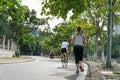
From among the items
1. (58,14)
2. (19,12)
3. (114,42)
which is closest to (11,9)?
(19,12)

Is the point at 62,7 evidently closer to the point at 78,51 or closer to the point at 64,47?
the point at 78,51

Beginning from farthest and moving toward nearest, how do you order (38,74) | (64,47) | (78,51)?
(64,47) < (38,74) < (78,51)

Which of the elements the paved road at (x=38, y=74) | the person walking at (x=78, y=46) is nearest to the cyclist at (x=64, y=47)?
the paved road at (x=38, y=74)

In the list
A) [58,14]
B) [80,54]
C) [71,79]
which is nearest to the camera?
[71,79]

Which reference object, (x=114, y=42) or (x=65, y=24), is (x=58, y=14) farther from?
(x=114, y=42)

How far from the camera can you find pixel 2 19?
58750mm

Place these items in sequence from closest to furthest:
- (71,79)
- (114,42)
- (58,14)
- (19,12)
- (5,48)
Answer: (71,79), (58,14), (5,48), (19,12), (114,42)

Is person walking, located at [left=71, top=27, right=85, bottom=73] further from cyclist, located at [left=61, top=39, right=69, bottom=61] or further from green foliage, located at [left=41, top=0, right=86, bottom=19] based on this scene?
cyclist, located at [left=61, top=39, right=69, bottom=61]

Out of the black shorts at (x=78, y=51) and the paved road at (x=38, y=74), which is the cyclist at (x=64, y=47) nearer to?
the paved road at (x=38, y=74)

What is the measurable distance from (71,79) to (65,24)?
64197 millimetres

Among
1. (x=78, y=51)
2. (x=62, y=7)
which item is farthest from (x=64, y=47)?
(x=78, y=51)

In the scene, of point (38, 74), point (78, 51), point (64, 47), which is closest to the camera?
point (78, 51)

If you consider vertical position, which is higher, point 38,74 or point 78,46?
point 78,46

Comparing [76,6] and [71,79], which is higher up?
[76,6]
